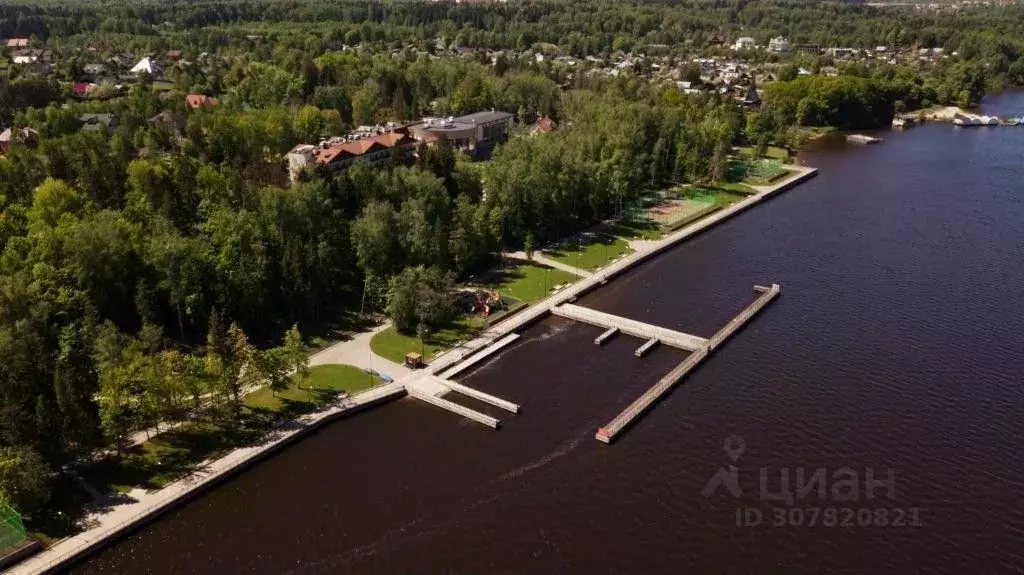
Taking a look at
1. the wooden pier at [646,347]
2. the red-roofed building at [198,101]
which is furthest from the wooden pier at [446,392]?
the red-roofed building at [198,101]

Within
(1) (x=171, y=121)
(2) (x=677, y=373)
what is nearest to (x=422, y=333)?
(2) (x=677, y=373)

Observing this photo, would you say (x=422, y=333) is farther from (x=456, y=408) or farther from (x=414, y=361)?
(x=456, y=408)

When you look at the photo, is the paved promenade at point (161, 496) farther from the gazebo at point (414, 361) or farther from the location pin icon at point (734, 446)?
the location pin icon at point (734, 446)

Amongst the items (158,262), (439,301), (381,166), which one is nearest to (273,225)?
(158,262)

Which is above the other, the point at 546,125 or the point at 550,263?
the point at 546,125

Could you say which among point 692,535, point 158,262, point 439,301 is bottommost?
point 692,535

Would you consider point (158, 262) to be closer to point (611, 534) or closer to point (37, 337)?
point (37, 337)
